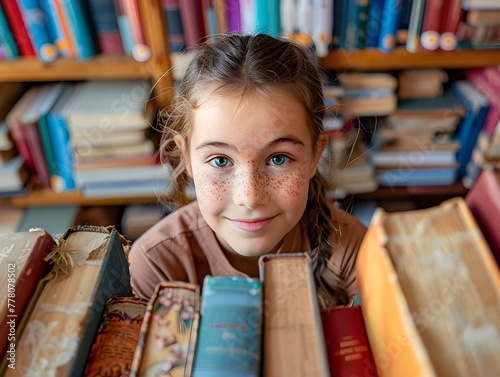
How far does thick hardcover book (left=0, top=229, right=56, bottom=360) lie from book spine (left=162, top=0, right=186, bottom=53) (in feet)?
3.36

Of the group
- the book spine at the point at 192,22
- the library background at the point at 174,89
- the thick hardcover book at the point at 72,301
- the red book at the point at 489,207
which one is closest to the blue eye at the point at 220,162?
the thick hardcover book at the point at 72,301

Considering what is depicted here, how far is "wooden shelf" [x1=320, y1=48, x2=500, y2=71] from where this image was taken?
1.39 meters

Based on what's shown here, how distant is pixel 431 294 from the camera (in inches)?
13.3

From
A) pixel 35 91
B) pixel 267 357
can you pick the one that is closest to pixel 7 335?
pixel 267 357

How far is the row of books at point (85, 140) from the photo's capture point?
4.66ft

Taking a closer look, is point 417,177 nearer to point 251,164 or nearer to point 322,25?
point 322,25

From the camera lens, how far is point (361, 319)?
40 centimetres

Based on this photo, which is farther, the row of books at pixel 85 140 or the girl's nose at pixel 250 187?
the row of books at pixel 85 140

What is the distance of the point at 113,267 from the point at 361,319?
22 cm

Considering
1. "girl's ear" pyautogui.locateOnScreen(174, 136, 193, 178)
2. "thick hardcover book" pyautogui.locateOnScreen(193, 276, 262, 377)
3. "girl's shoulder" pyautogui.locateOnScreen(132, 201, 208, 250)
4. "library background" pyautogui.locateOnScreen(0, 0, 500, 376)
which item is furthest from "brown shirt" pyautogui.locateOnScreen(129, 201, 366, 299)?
"thick hardcover book" pyautogui.locateOnScreen(193, 276, 262, 377)

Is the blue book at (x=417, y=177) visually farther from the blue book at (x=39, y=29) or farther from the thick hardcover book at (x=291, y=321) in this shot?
the thick hardcover book at (x=291, y=321)

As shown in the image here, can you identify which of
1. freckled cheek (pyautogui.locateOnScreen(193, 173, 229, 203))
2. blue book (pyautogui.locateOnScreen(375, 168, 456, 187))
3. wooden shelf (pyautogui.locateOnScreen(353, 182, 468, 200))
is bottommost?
wooden shelf (pyautogui.locateOnScreen(353, 182, 468, 200))

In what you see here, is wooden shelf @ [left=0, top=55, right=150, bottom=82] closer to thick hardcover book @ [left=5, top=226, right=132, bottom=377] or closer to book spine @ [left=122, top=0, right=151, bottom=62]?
book spine @ [left=122, top=0, right=151, bottom=62]

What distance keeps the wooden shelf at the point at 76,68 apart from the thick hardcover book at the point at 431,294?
1.13 metres
